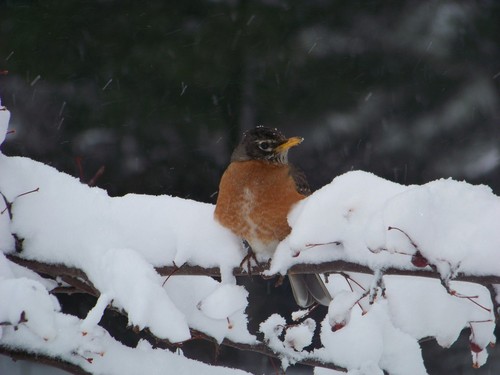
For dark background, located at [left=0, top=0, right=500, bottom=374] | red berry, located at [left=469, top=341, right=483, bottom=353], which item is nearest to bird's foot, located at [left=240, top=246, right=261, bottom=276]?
red berry, located at [left=469, top=341, right=483, bottom=353]

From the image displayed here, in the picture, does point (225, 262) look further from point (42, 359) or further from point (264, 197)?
point (264, 197)

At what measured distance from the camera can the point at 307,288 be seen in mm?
3584

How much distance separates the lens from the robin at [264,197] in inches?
124

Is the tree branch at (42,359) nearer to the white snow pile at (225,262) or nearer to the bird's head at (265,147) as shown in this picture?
the white snow pile at (225,262)

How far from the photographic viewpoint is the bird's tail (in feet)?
11.6

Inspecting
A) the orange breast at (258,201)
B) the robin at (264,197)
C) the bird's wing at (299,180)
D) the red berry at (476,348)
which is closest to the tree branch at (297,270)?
the red berry at (476,348)

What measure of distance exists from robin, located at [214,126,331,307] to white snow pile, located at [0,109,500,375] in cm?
51

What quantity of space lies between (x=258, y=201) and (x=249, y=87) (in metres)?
5.16

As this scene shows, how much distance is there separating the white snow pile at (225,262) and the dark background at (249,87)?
17.4 feet

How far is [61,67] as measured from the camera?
7973mm

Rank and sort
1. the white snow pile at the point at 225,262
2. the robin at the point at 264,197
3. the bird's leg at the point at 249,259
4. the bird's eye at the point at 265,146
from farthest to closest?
the bird's eye at the point at 265,146, the robin at the point at 264,197, the bird's leg at the point at 249,259, the white snow pile at the point at 225,262

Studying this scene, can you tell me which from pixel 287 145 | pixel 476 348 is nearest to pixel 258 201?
pixel 287 145

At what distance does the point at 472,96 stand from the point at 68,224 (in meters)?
7.30

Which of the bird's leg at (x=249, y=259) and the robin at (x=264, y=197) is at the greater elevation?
the bird's leg at (x=249, y=259)
